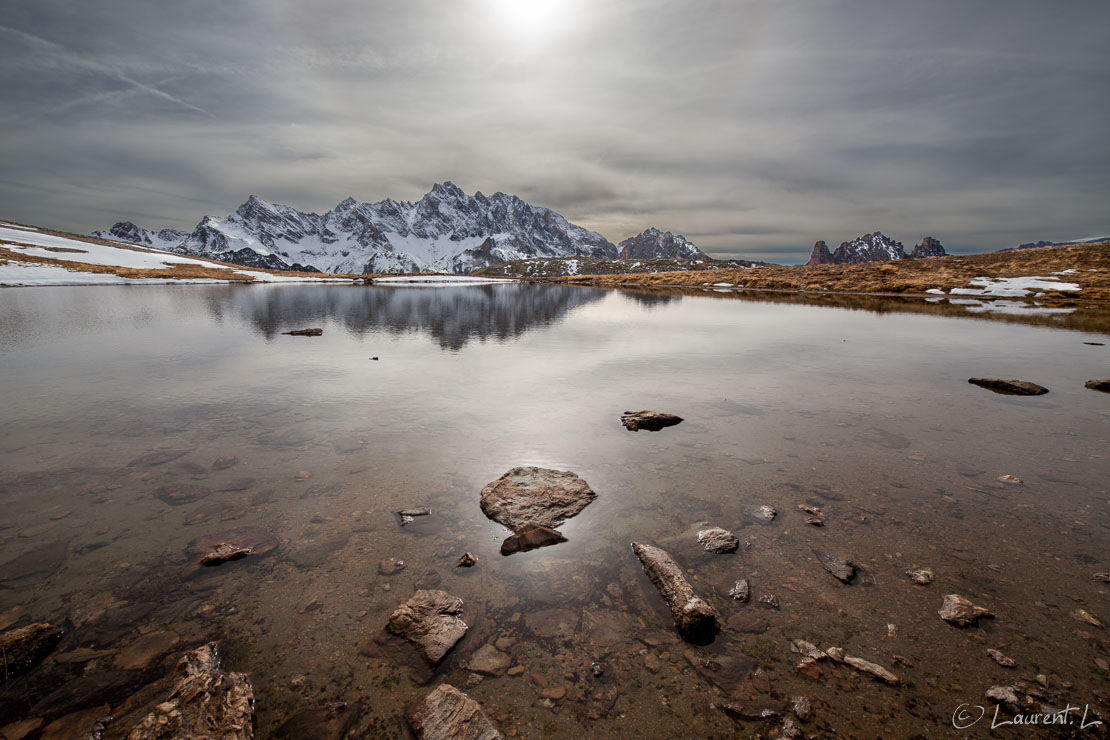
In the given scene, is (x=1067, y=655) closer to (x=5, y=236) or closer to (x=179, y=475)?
(x=179, y=475)

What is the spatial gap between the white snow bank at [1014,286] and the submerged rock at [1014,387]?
85.7 m

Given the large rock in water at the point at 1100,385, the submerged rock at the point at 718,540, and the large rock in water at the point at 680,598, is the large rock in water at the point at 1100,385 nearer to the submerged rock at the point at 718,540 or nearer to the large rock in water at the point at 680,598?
the submerged rock at the point at 718,540

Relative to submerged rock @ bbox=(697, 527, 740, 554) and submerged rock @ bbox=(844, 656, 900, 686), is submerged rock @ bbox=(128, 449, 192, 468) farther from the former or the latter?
submerged rock @ bbox=(844, 656, 900, 686)

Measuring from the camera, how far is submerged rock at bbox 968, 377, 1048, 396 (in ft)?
60.4

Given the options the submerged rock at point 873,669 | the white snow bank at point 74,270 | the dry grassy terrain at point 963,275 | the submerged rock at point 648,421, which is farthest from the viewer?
the white snow bank at point 74,270

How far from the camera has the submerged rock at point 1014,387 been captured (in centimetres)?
1841

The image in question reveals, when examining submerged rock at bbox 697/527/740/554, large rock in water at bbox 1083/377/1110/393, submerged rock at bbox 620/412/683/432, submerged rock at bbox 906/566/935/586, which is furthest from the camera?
large rock in water at bbox 1083/377/1110/393

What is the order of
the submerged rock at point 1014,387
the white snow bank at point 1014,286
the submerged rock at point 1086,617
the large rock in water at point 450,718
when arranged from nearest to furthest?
the large rock in water at point 450,718 < the submerged rock at point 1086,617 < the submerged rock at point 1014,387 < the white snow bank at point 1014,286

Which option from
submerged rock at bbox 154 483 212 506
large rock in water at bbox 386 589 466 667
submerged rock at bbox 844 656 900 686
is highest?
submerged rock at bbox 154 483 212 506

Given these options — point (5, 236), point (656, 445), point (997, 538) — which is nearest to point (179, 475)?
point (656, 445)

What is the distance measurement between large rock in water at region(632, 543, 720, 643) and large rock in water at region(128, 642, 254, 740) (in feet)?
18.3

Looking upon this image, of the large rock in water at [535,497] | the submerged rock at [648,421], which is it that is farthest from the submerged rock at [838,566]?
the submerged rock at [648,421]

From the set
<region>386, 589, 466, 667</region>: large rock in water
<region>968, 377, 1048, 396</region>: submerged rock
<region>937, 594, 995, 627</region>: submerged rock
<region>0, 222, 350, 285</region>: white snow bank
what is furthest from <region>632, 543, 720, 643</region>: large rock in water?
<region>0, 222, 350, 285</region>: white snow bank

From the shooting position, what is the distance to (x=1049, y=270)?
10050 centimetres
